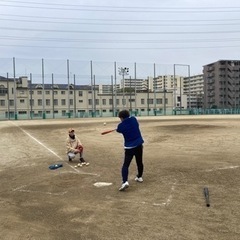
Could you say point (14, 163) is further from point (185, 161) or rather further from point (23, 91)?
point (23, 91)

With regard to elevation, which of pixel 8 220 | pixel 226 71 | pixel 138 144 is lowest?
pixel 8 220

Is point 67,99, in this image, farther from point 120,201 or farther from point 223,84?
point 120,201

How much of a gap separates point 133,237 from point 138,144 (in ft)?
9.36

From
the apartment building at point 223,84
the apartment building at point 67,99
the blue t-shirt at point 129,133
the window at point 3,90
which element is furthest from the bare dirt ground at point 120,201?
the apartment building at point 223,84

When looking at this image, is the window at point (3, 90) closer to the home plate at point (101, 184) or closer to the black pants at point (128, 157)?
the home plate at point (101, 184)

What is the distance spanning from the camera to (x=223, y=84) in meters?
114

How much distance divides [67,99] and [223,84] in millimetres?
52243

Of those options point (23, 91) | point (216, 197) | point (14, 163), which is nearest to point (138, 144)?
point (216, 197)

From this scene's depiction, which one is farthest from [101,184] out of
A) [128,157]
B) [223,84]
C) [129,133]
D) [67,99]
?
[223,84]

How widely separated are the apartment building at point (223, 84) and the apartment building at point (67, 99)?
1072 inches

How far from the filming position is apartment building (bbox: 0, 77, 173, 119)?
250ft

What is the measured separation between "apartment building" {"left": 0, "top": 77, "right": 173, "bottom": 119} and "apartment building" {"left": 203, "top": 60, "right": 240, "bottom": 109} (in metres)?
27.2

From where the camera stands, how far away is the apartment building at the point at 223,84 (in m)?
112

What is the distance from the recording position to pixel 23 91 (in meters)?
84.4
